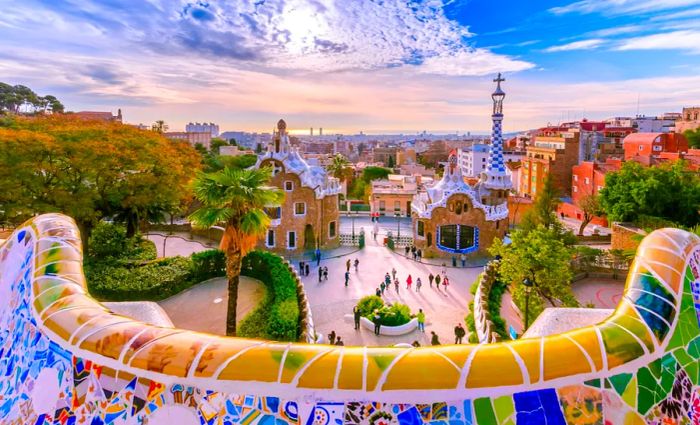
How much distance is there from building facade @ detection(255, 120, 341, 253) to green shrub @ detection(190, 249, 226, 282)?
9190 mm

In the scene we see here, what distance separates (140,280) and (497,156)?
25.2 m

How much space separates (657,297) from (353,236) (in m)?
32.3

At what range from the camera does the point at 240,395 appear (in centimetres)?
416

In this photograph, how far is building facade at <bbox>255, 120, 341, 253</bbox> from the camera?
3319 centimetres

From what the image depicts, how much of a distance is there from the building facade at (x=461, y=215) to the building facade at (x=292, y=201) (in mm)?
7457

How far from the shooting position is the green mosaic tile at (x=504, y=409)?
407 centimetres

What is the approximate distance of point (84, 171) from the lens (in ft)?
79.1

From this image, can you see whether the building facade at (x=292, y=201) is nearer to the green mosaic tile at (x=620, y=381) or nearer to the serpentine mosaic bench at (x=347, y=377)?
the serpentine mosaic bench at (x=347, y=377)

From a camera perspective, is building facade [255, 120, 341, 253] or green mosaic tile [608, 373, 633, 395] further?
building facade [255, 120, 341, 253]

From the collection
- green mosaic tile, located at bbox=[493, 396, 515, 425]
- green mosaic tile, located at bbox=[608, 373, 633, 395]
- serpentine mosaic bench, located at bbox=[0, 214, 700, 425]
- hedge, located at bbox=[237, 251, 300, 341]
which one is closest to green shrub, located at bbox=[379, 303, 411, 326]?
hedge, located at bbox=[237, 251, 300, 341]

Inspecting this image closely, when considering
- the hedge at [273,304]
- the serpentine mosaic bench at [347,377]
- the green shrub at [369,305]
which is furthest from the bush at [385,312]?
the serpentine mosaic bench at [347,377]

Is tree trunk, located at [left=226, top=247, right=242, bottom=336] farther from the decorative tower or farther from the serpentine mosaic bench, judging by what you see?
the decorative tower

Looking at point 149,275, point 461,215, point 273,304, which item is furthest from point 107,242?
point 461,215

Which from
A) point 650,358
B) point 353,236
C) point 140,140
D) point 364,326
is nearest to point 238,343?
point 650,358
